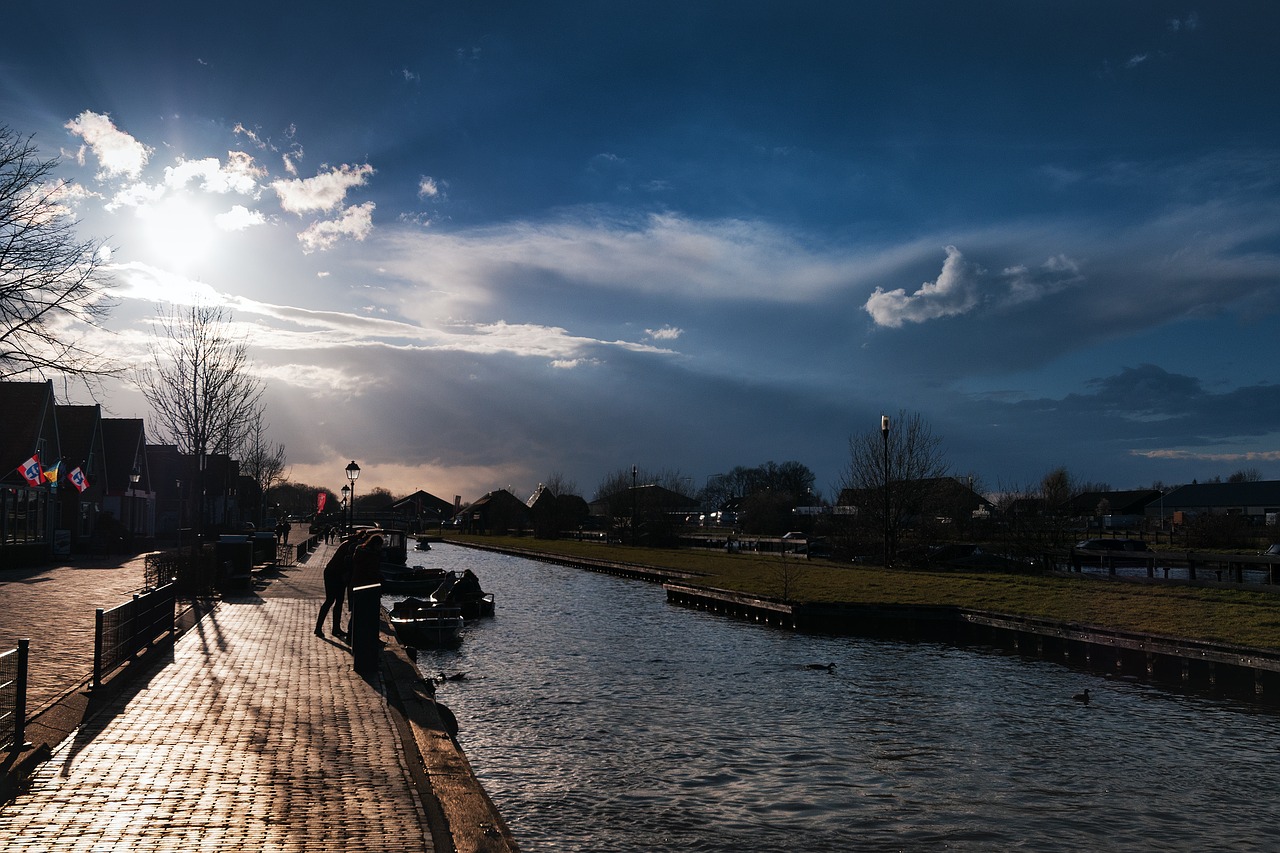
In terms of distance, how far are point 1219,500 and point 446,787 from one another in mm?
120755

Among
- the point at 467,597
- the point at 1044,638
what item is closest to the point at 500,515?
the point at 467,597

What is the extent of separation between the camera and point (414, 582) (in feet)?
125

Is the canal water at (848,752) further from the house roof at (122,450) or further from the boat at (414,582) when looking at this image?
the house roof at (122,450)

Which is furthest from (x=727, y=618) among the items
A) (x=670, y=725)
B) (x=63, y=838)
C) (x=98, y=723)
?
(x=63, y=838)

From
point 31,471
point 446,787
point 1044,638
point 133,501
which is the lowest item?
point 1044,638

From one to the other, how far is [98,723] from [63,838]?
4061mm

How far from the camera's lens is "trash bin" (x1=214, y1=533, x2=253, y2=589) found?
27375 mm

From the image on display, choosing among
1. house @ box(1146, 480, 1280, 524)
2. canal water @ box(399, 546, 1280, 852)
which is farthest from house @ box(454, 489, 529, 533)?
canal water @ box(399, 546, 1280, 852)

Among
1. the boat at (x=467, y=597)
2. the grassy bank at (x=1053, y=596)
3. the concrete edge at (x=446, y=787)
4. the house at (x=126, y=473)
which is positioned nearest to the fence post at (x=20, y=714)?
the concrete edge at (x=446, y=787)

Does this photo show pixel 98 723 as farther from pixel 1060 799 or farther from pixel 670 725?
pixel 1060 799

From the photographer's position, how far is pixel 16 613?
65.6 ft

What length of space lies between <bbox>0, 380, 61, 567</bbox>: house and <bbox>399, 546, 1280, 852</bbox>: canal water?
71.2 ft

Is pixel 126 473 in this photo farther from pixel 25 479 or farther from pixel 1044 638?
pixel 1044 638

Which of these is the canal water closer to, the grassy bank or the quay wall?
the quay wall
